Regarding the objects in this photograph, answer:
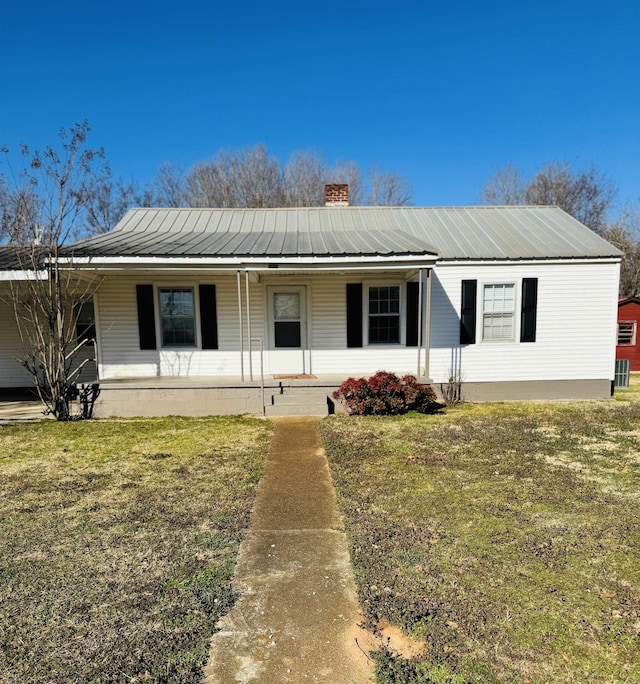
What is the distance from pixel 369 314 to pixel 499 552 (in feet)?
23.0

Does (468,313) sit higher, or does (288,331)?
(468,313)

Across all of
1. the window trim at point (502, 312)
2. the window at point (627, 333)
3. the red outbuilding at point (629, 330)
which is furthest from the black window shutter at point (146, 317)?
the window at point (627, 333)

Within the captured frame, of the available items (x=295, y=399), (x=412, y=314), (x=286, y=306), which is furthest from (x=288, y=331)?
(x=412, y=314)

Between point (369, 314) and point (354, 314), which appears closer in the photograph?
point (354, 314)

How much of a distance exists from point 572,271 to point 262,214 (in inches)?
316

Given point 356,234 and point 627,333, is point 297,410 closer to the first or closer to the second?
point 356,234

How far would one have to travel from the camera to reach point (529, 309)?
32.2ft

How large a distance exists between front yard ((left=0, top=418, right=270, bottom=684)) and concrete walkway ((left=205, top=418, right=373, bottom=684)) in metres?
0.14

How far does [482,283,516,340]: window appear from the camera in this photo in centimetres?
984

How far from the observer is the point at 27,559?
3.35 metres

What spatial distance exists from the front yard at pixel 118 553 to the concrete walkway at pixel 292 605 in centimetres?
14

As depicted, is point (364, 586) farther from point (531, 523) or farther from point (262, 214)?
point (262, 214)

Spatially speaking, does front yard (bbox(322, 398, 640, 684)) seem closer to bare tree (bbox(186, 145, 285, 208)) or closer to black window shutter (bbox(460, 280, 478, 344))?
black window shutter (bbox(460, 280, 478, 344))

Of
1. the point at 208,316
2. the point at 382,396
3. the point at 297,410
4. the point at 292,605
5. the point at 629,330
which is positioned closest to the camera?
the point at 292,605
